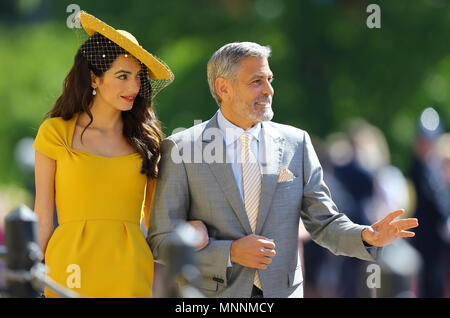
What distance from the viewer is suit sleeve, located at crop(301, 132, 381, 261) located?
186 inches

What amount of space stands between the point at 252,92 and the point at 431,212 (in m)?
4.31

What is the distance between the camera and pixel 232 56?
4910mm

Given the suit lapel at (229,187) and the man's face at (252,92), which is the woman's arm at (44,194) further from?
the man's face at (252,92)

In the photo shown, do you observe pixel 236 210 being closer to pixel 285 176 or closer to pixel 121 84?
pixel 285 176

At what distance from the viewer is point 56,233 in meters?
4.84

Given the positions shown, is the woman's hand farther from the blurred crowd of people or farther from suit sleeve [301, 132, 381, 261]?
the blurred crowd of people

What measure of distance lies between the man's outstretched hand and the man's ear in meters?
1.04

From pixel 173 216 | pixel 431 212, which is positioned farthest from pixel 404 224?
pixel 431 212

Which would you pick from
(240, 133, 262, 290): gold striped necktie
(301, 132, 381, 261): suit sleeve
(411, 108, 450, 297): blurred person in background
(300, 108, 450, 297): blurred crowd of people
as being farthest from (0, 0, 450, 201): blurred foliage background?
(240, 133, 262, 290): gold striped necktie

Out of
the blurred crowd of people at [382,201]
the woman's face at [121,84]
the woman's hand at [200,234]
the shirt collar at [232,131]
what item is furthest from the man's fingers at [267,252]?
the blurred crowd of people at [382,201]

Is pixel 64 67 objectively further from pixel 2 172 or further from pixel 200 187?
pixel 200 187
